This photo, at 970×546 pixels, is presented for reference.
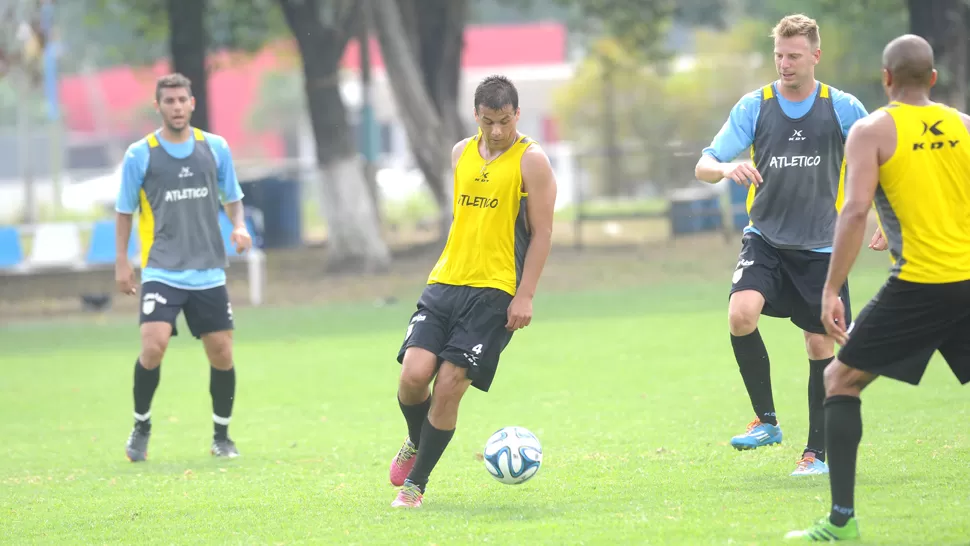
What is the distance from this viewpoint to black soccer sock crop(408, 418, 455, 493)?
21.9ft

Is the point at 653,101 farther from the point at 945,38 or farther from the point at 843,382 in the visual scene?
the point at 843,382

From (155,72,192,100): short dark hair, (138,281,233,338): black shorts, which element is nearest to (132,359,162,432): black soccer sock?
(138,281,233,338): black shorts

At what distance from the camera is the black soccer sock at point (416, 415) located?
22.6ft

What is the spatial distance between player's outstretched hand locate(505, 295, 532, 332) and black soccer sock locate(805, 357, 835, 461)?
68.9 inches

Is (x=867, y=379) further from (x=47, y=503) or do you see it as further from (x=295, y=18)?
(x=295, y=18)

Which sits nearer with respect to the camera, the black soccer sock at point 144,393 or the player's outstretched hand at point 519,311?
the player's outstretched hand at point 519,311

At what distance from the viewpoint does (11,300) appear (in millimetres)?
23031

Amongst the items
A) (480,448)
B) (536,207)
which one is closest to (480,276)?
(536,207)

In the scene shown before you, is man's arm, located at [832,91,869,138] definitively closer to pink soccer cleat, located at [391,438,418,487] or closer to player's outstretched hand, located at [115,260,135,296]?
pink soccer cleat, located at [391,438,418,487]

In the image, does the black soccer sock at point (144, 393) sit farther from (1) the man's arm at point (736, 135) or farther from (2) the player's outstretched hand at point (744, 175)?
(2) the player's outstretched hand at point (744, 175)

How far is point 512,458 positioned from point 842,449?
1.83 m

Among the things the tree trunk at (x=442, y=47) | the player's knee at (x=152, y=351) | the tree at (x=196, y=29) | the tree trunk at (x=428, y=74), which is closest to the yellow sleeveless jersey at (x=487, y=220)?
the player's knee at (x=152, y=351)

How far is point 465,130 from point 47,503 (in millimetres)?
19947

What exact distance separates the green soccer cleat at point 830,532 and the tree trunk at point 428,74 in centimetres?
1768
